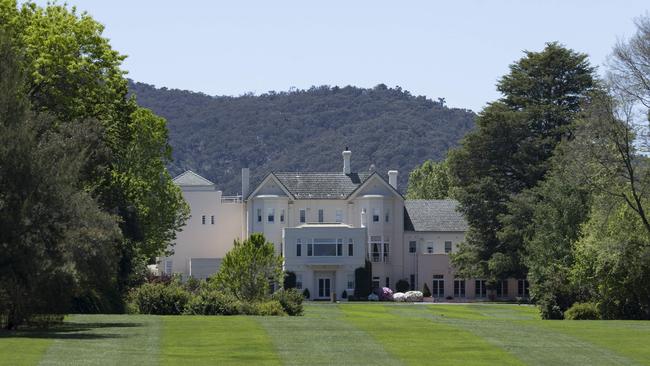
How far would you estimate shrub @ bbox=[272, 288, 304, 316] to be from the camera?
173 feet

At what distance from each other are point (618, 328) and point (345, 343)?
11.3 metres

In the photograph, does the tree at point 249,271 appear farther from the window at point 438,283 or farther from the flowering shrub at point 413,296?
the window at point 438,283

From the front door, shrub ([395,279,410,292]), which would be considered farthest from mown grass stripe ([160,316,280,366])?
shrub ([395,279,410,292])

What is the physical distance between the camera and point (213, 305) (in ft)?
165

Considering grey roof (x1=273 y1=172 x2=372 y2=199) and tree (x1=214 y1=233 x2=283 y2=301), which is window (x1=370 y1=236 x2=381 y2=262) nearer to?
grey roof (x1=273 y1=172 x2=372 y2=199)

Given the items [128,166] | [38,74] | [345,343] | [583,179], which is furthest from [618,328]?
[128,166]

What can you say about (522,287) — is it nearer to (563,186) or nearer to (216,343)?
(563,186)

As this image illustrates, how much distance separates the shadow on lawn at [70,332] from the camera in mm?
33537

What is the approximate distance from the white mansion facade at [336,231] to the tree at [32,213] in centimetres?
6051

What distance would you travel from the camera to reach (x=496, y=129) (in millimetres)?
87875

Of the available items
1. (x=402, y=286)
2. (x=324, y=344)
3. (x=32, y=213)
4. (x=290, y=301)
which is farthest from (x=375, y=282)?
(x=324, y=344)

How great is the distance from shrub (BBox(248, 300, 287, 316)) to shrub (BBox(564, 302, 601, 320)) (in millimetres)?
12070

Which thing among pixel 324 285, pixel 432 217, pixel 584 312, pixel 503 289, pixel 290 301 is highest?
pixel 432 217

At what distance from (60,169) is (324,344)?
8767mm
